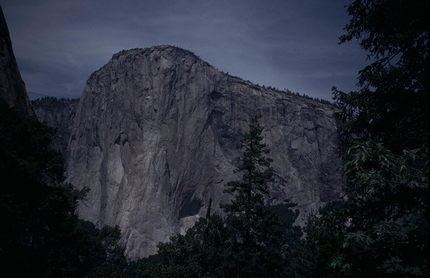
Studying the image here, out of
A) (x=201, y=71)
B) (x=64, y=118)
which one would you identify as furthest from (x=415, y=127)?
(x=64, y=118)

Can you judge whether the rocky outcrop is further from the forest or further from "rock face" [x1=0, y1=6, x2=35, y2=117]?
the forest

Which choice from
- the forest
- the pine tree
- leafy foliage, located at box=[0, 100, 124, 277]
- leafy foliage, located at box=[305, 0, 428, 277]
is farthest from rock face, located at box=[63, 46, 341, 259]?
leafy foliage, located at box=[305, 0, 428, 277]

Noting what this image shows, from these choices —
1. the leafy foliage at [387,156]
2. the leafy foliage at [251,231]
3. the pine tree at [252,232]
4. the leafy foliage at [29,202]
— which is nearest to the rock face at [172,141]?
the leafy foliage at [29,202]

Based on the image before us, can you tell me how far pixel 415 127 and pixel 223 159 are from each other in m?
85.9

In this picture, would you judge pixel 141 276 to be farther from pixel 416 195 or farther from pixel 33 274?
pixel 416 195

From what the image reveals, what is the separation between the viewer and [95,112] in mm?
99875

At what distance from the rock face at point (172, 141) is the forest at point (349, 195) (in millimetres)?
65306

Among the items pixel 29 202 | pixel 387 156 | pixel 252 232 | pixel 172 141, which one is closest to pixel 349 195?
pixel 387 156

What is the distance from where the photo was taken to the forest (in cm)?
423

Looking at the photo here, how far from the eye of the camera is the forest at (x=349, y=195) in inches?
166

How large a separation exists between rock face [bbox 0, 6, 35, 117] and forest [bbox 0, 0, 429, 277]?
33.9 feet

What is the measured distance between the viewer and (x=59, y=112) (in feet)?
413

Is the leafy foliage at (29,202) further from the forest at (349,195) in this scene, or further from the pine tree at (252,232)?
the pine tree at (252,232)

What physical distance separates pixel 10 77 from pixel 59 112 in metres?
122
